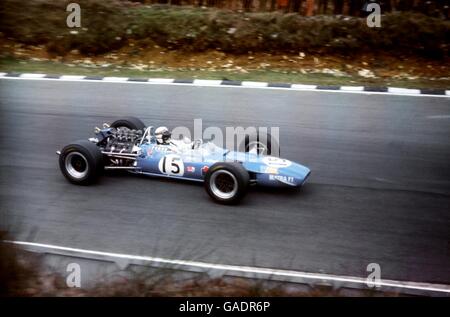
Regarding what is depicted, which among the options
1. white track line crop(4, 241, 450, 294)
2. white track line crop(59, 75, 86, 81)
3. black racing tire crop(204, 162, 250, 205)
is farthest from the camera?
white track line crop(59, 75, 86, 81)

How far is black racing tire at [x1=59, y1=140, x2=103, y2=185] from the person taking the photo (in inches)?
230

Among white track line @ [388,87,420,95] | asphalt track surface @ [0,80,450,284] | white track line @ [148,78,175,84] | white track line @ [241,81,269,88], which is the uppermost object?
white track line @ [148,78,175,84]

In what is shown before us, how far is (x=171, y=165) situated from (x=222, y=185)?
73 centimetres

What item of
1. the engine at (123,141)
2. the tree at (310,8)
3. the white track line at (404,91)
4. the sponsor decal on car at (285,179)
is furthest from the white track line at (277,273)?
the tree at (310,8)

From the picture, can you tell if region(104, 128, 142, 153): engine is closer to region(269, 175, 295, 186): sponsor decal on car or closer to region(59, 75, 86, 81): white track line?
region(269, 175, 295, 186): sponsor decal on car

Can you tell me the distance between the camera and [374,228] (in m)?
5.16

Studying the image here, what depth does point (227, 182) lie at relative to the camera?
18.1 feet

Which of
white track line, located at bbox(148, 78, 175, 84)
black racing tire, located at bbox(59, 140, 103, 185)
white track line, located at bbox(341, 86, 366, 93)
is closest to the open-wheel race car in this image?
black racing tire, located at bbox(59, 140, 103, 185)

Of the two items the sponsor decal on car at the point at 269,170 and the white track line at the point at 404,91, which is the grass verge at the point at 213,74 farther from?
the sponsor decal on car at the point at 269,170

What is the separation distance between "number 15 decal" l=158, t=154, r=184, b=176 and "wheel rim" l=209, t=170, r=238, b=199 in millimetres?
553

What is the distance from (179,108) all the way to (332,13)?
489 cm

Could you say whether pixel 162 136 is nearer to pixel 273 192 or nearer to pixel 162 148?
pixel 162 148

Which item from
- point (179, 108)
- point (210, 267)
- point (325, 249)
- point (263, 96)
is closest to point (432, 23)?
point (263, 96)

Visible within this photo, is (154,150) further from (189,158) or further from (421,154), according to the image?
(421,154)
